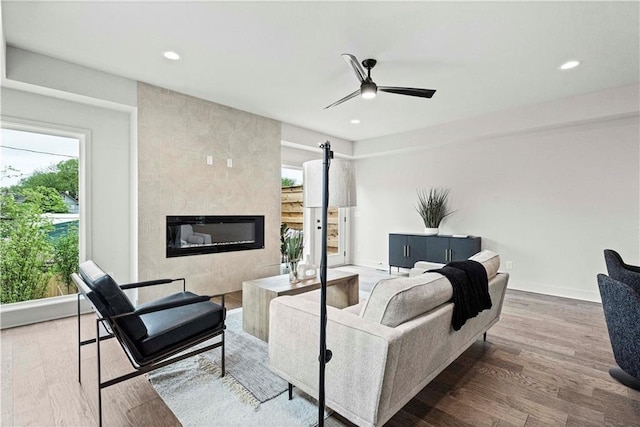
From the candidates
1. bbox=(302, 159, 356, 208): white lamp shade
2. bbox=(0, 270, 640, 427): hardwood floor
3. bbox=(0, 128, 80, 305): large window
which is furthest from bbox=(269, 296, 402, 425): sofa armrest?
bbox=(0, 128, 80, 305): large window

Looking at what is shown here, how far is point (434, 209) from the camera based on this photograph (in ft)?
17.5

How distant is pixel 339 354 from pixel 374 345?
235mm

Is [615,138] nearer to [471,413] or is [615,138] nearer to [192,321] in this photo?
[471,413]

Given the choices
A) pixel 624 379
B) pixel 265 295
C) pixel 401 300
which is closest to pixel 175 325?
pixel 265 295

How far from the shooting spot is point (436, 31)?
8.22 ft

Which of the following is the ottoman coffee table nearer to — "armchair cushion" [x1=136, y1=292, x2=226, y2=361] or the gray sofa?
"armchair cushion" [x1=136, y1=292, x2=226, y2=361]

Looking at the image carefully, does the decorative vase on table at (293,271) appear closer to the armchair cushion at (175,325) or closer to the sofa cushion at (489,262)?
the armchair cushion at (175,325)

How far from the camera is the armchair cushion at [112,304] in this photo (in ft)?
5.51

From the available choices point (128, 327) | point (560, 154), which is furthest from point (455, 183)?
point (128, 327)

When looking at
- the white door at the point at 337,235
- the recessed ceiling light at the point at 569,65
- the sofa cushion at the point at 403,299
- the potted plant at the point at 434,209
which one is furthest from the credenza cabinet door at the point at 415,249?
the sofa cushion at the point at 403,299

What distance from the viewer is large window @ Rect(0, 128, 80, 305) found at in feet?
10.2

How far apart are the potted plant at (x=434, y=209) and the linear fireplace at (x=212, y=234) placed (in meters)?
2.81

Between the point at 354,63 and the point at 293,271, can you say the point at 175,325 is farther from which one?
the point at 354,63

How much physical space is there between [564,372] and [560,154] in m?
3.29
